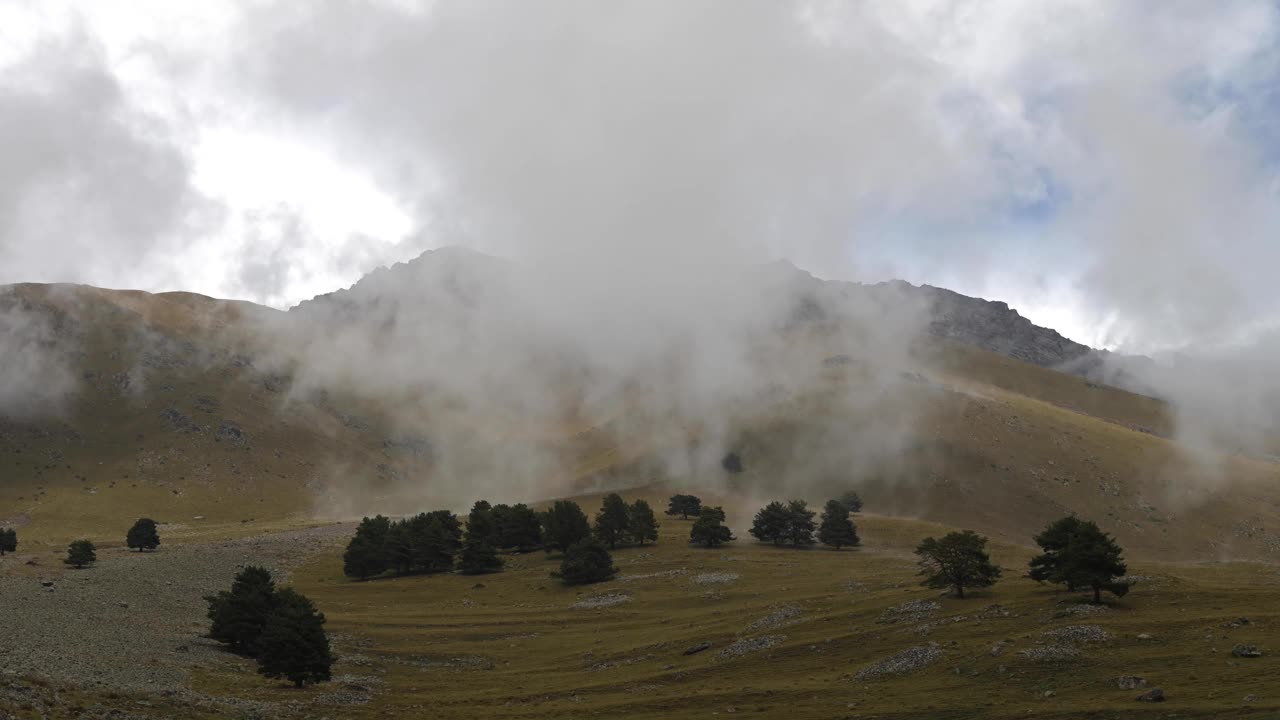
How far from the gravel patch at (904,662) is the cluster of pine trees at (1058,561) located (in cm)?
1642

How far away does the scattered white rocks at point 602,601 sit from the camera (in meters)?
110

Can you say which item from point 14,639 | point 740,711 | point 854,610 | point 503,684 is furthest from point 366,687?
point 854,610

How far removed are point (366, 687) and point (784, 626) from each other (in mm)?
38330

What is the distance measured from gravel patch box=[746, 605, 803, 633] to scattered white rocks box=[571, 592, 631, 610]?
28.1m

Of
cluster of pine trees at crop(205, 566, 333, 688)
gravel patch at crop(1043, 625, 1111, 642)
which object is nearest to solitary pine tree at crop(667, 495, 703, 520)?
cluster of pine trees at crop(205, 566, 333, 688)

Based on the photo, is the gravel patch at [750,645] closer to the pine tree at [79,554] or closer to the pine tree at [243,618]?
the pine tree at [243,618]

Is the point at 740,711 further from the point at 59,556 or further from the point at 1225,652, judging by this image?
the point at 59,556

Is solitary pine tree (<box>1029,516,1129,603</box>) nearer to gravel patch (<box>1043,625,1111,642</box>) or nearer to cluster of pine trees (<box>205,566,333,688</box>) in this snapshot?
gravel patch (<box>1043,625,1111,642</box>)

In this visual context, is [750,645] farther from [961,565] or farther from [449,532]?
[449,532]

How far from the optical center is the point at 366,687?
210 feet

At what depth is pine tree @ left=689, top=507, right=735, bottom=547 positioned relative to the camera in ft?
501

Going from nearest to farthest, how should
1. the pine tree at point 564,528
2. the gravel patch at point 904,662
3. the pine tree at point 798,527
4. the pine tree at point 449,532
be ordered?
the gravel patch at point 904,662, the pine tree at point 449,532, the pine tree at point 564,528, the pine tree at point 798,527

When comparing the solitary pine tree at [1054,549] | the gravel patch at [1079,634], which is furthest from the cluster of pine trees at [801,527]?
the gravel patch at [1079,634]

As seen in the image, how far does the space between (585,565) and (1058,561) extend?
2760 inches
